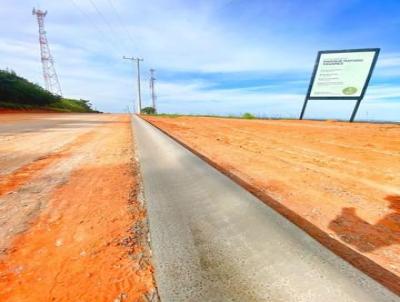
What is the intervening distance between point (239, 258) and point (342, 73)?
19861 mm

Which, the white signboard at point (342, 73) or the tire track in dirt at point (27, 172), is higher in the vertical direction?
the white signboard at point (342, 73)

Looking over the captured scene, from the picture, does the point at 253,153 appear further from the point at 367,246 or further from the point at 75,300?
the point at 75,300

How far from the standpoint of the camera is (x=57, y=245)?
2.27 m

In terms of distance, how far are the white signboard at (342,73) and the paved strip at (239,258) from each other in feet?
60.0

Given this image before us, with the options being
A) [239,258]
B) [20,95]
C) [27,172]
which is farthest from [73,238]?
[20,95]

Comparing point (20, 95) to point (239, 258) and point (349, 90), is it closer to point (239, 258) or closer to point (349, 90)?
point (349, 90)

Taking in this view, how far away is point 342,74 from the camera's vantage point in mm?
18188

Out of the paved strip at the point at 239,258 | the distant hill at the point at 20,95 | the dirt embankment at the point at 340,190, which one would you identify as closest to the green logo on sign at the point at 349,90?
the dirt embankment at the point at 340,190

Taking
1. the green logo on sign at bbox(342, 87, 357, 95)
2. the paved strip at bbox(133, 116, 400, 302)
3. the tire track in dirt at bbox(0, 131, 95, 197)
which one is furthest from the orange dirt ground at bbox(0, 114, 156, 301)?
the green logo on sign at bbox(342, 87, 357, 95)

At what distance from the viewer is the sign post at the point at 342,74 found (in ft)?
56.6

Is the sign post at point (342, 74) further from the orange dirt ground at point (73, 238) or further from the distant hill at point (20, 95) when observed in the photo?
the distant hill at point (20, 95)

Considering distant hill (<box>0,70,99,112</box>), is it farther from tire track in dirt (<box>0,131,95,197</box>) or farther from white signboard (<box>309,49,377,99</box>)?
white signboard (<box>309,49,377,99</box>)

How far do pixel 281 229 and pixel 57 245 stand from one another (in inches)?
73.3

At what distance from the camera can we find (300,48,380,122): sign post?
56.6 feet
